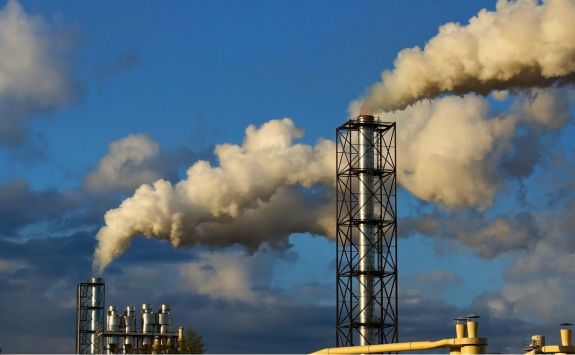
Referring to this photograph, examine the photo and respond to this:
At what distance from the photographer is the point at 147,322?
94938mm

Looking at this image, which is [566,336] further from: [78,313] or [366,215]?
[78,313]

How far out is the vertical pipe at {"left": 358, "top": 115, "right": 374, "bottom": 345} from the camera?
79688 mm

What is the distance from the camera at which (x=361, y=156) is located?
80000 mm

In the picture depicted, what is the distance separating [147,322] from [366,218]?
24699 mm

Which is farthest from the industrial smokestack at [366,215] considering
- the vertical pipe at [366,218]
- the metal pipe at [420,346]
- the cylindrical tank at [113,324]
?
the cylindrical tank at [113,324]

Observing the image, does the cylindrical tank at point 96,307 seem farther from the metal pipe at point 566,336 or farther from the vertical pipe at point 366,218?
the metal pipe at point 566,336

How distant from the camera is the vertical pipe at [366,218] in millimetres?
79688

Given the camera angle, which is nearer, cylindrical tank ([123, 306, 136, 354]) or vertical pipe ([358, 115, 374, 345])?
vertical pipe ([358, 115, 374, 345])

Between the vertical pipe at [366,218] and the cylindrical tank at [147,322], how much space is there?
22.7 metres

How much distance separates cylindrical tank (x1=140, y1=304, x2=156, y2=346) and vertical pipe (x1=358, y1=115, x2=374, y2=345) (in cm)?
2265

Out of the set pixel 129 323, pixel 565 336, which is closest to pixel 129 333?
pixel 129 323

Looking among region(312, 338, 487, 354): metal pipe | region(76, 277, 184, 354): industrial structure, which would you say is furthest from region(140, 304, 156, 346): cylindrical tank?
region(312, 338, 487, 354): metal pipe

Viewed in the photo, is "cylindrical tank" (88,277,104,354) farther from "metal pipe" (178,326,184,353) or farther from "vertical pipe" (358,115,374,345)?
"vertical pipe" (358,115,374,345)

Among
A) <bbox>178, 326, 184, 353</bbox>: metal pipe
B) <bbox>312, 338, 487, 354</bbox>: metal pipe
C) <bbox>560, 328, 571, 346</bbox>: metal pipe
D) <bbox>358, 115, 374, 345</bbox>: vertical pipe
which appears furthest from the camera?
<bbox>178, 326, 184, 353</bbox>: metal pipe
